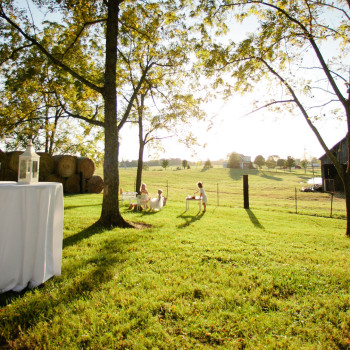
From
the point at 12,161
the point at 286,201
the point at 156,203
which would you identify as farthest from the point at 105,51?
the point at 286,201

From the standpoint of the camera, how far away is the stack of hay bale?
17.2 metres

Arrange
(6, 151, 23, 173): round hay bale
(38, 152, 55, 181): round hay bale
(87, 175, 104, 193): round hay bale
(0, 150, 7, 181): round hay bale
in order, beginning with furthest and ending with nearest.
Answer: (87, 175, 104, 193): round hay bale < (38, 152, 55, 181): round hay bale < (6, 151, 23, 173): round hay bale < (0, 150, 7, 181): round hay bale

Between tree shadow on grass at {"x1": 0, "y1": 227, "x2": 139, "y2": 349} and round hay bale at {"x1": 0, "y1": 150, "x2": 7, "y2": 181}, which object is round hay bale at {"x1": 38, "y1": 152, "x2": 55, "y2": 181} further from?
tree shadow on grass at {"x1": 0, "y1": 227, "x2": 139, "y2": 349}

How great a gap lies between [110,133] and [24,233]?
4.80 metres

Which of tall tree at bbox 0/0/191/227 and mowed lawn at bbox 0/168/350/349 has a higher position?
tall tree at bbox 0/0/191/227

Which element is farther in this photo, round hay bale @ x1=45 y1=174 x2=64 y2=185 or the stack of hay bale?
round hay bale @ x1=45 y1=174 x2=64 y2=185

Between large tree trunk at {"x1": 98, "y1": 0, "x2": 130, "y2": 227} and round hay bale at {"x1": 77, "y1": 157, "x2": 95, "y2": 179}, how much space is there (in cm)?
1397

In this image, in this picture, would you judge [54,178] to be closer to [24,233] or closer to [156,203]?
[156,203]

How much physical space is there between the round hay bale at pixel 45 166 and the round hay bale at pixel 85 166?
2225 mm

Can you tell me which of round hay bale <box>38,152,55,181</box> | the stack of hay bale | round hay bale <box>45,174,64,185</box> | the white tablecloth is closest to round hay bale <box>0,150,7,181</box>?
the stack of hay bale

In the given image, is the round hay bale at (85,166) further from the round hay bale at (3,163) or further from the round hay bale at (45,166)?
the round hay bale at (3,163)

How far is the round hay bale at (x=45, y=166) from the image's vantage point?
1842cm

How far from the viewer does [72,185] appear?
20.1 metres

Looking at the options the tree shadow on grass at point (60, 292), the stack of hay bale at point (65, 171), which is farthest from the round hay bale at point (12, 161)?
the tree shadow on grass at point (60, 292)
